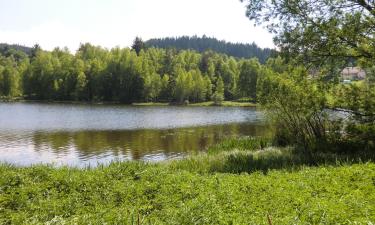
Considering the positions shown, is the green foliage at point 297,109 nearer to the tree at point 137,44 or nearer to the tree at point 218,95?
the tree at point 218,95

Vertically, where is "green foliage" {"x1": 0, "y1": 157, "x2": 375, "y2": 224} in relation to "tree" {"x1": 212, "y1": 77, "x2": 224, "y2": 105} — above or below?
below

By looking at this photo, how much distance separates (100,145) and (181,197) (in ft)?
73.9

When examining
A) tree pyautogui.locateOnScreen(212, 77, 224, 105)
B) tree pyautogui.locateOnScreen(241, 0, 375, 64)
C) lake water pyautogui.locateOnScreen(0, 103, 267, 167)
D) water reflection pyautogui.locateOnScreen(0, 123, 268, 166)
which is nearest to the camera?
tree pyautogui.locateOnScreen(241, 0, 375, 64)

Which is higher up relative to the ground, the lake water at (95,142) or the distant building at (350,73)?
the distant building at (350,73)

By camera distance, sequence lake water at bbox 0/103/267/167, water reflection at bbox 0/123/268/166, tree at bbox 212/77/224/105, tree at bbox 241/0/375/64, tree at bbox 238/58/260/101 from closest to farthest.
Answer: tree at bbox 241/0/375/64 < water reflection at bbox 0/123/268/166 < lake water at bbox 0/103/267/167 < tree at bbox 212/77/224/105 < tree at bbox 238/58/260/101

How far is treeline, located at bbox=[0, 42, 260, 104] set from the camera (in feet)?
341

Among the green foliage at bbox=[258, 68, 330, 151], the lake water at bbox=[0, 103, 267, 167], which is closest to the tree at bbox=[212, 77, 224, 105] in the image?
the lake water at bbox=[0, 103, 267, 167]

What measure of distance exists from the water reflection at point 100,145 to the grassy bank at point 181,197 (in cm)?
1105

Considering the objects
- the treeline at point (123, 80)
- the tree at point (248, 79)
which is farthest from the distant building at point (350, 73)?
the tree at point (248, 79)

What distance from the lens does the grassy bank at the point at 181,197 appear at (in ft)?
22.9

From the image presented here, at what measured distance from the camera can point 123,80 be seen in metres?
106

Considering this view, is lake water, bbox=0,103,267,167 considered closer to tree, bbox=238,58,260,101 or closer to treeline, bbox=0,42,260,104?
treeline, bbox=0,42,260,104

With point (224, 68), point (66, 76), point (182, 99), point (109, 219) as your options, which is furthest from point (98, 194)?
point (224, 68)

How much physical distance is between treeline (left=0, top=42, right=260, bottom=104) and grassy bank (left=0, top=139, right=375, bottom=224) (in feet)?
299
